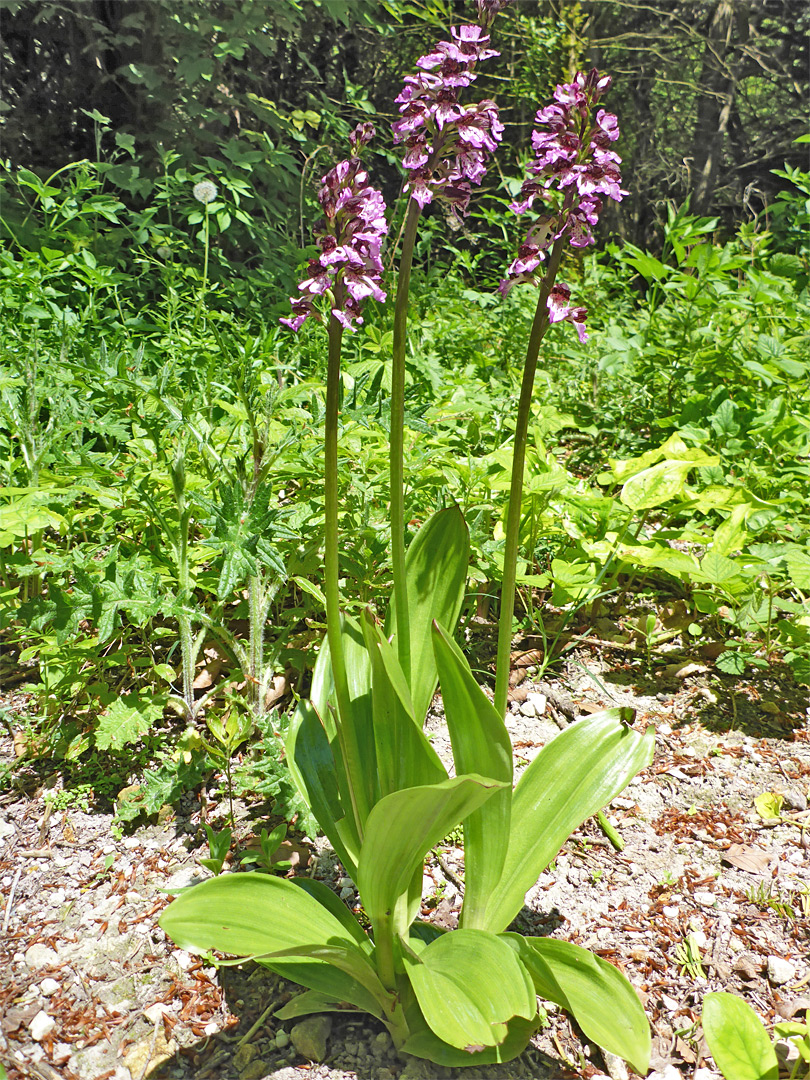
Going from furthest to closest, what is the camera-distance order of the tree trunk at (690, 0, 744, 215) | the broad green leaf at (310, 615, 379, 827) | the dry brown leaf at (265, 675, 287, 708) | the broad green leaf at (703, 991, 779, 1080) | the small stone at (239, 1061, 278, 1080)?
the tree trunk at (690, 0, 744, 215), the dry brown leaf at (265, 675, 287, 708), the broad green leaf at (310, 615, 379, 827), the small stone at (239, 1061, 278, 1080), the broad green leaf at (703, 991, 779, 1080)

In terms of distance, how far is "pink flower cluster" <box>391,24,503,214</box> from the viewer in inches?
46.3

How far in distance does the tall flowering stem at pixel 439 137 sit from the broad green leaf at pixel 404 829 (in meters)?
0.46

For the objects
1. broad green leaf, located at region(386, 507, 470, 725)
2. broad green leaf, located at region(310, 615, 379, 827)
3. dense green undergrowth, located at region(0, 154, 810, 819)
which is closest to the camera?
broad green leaf, located at region(310, 615, 379, 827)

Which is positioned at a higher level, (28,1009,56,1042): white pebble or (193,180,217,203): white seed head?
(193,180,217,203): white seed head

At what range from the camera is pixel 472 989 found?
121cm

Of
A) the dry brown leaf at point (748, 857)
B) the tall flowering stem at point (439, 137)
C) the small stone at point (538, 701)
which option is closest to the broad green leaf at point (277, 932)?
the tall flowering stem at point (439, 137)

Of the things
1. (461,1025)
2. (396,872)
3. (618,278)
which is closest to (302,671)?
(396,872)

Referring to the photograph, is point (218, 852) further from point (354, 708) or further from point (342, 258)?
point (342, 258)

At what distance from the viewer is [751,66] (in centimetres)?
935

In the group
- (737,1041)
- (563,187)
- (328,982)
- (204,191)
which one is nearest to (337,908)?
(328,982)

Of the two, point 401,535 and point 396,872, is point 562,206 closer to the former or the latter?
point 401,535

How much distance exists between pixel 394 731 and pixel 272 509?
71 cm

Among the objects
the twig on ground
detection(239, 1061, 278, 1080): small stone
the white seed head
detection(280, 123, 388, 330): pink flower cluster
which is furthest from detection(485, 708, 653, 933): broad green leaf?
the white seed head

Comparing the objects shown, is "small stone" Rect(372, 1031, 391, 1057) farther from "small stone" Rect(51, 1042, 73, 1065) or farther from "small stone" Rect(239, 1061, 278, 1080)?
"small stone" Rect(51, 1042, 73, 1065)
